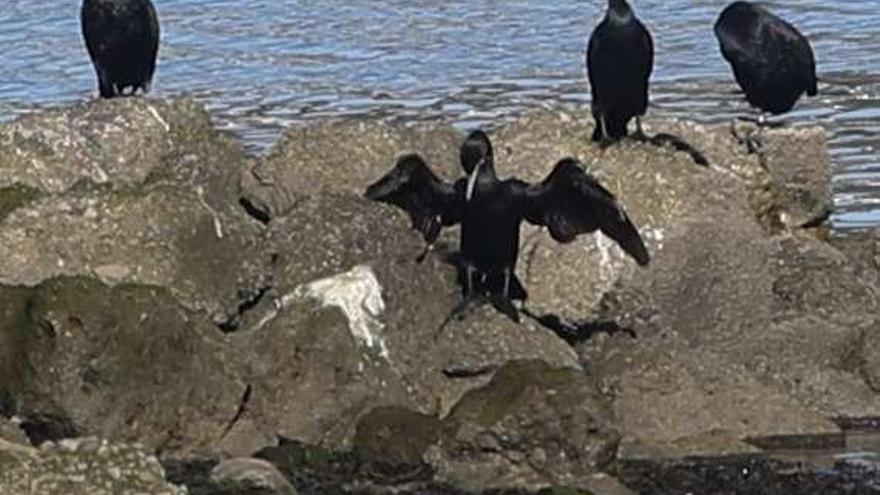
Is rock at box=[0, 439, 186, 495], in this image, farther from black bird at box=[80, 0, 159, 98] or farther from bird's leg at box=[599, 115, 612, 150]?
black bird at box=[80, 0, 159, 98]

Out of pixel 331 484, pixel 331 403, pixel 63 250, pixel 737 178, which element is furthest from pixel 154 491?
pixel 737 178

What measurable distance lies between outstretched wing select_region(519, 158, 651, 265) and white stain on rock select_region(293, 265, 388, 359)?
79 centimetres

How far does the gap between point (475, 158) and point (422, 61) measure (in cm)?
1067

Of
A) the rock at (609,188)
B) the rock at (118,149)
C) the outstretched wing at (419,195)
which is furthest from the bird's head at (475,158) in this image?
the rock at (118,149)

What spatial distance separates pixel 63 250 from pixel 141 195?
1.21 ft

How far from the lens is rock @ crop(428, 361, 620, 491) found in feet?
29.3

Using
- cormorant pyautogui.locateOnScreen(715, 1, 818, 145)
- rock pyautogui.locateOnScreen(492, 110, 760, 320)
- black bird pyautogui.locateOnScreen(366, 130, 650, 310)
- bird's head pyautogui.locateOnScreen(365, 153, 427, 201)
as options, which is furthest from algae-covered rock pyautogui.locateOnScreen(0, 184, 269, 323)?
cormorant pyautogui.locateOnScreen(715, 1, 818, 145)

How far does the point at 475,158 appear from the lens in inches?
421

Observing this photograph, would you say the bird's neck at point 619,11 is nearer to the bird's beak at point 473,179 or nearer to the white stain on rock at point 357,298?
the bird's beak at point 473,179

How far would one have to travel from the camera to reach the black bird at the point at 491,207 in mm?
10516

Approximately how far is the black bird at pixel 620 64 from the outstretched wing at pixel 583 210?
116 centimetres

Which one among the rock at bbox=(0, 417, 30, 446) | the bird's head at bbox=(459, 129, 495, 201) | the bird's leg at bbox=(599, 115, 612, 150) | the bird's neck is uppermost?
the bird's neck

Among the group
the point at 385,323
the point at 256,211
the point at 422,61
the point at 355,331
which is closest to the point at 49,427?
the point at 355,331

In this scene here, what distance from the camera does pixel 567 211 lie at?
10531 mm
